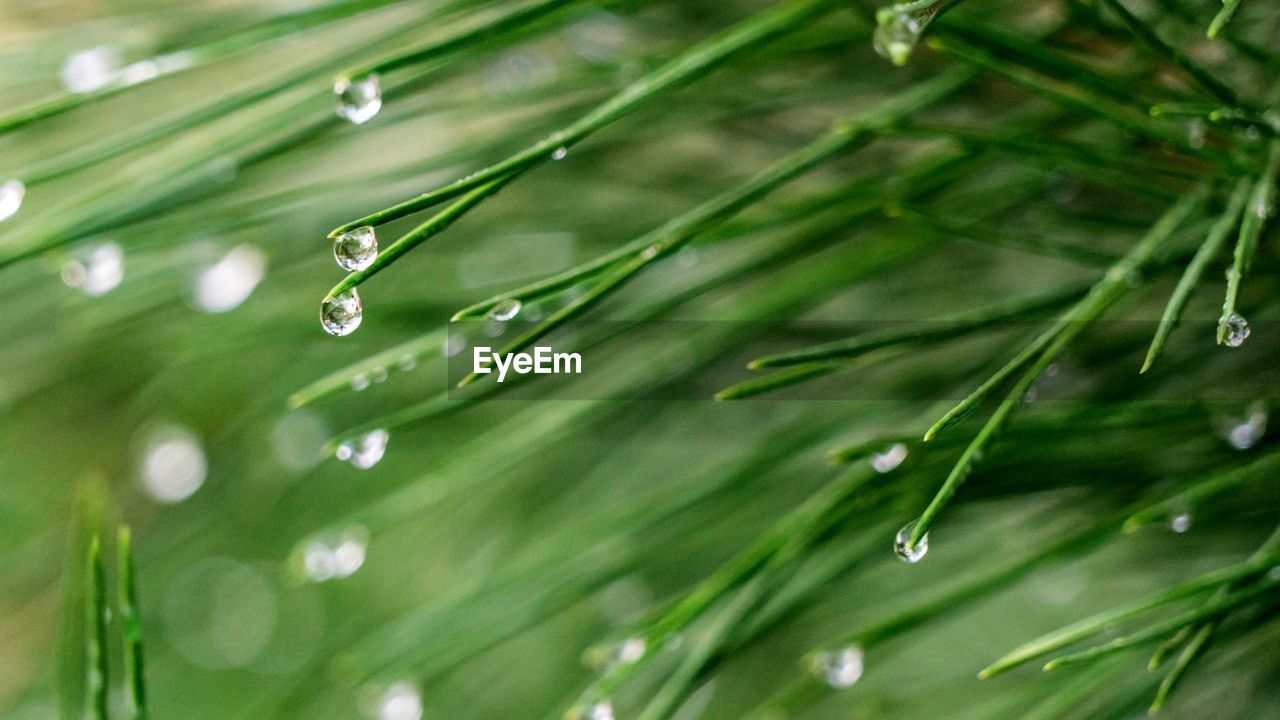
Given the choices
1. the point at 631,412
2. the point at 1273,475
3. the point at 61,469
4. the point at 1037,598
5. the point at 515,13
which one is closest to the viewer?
the point at 515,13

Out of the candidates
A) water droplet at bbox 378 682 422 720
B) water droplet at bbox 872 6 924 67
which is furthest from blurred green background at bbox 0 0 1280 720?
water droplet at bbox 872 6 924 67

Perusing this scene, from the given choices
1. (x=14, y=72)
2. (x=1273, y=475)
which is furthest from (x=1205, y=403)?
(x=14, y=72)

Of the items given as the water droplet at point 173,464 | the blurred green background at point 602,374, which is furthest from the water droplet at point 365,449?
the water droplet at point 173,464

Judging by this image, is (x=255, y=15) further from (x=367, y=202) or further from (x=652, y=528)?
(x=652, y=528)

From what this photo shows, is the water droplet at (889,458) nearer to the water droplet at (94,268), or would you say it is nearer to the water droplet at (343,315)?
the water droplet at (343,315)

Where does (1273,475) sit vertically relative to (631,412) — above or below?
below

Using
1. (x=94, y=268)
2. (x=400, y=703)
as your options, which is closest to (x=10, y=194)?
(x=94, y=268)
